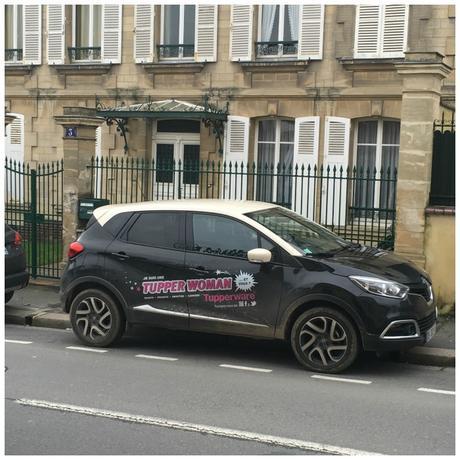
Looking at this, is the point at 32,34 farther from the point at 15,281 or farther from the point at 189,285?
the point at 189,285

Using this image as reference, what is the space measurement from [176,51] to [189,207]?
948 cm

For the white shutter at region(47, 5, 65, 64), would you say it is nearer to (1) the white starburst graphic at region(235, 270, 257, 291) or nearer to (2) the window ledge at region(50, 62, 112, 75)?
(2) the window ledge at region(50, 62, 112, 75)

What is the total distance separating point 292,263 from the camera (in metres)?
6.94

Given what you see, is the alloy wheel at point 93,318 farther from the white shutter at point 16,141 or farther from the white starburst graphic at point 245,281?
the white shutter at point 16,141

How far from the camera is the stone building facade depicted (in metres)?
14.1

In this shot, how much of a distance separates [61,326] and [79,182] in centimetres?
312

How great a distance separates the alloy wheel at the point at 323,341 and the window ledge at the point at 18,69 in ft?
42.7

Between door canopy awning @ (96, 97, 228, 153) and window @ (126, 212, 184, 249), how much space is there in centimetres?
748

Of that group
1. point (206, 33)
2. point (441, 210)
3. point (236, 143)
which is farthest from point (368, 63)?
point (441, 210)

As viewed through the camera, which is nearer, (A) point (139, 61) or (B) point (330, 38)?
(B) point (330, 38)

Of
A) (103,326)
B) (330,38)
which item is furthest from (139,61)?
(103,326)

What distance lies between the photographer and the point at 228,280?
7113 millimetres

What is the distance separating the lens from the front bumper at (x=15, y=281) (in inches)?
375

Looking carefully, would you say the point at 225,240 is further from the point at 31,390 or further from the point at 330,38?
the point at 330,38
